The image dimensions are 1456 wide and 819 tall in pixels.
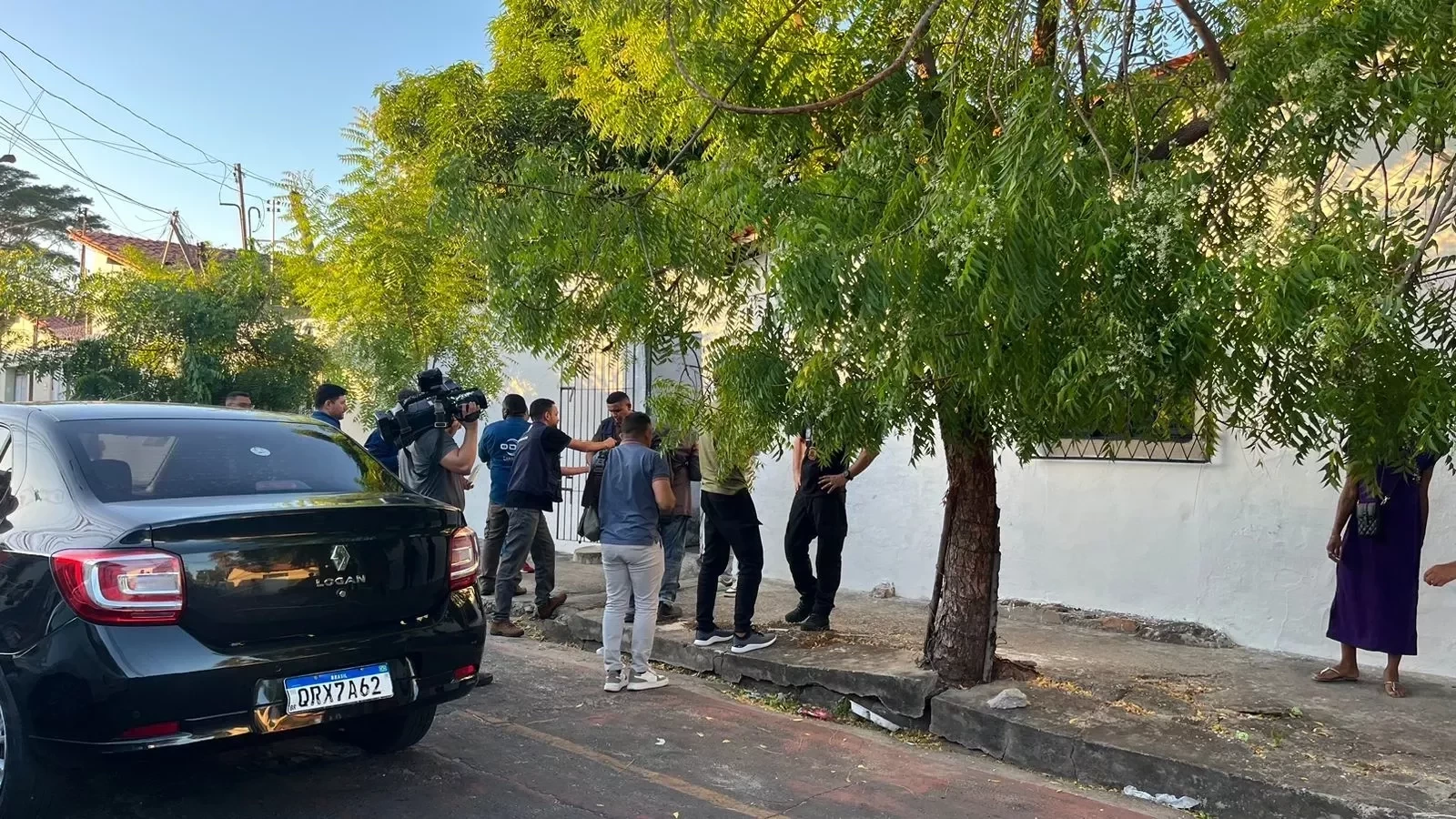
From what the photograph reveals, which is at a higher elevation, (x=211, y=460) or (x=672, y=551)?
(x=211, y=460)

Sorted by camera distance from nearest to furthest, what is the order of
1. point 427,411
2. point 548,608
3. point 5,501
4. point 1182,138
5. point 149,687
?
point 149,687 < point 5,501 < point 1182,138 < point 427,411 < point 548,608

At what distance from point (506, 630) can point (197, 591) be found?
13.9ft

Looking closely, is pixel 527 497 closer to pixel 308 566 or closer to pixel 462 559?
pixel 462 559

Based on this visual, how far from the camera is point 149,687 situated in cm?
346

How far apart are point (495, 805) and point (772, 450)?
2149 millimetres

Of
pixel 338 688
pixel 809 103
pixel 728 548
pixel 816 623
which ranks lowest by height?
pixel 816 623

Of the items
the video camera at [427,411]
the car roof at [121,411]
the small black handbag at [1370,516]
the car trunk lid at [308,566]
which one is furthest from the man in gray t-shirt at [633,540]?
the small black handbag at [1370,516]

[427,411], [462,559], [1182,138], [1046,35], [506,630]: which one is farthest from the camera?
[506,630]

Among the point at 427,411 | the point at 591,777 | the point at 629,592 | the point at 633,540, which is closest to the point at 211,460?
the point at 591,777

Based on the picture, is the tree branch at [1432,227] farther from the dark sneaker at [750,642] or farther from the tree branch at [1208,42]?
the dark sneaker at [750,642]

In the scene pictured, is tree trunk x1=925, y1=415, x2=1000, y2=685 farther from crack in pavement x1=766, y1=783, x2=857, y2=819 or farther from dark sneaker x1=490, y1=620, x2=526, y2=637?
dark sneaker x1=490, y1=620, x2=526, y2=637

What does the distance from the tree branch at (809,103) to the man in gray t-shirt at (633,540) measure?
5.90ft

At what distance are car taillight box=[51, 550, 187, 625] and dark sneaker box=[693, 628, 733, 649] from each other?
378 centimetres

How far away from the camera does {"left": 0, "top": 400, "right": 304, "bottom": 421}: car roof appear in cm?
428
